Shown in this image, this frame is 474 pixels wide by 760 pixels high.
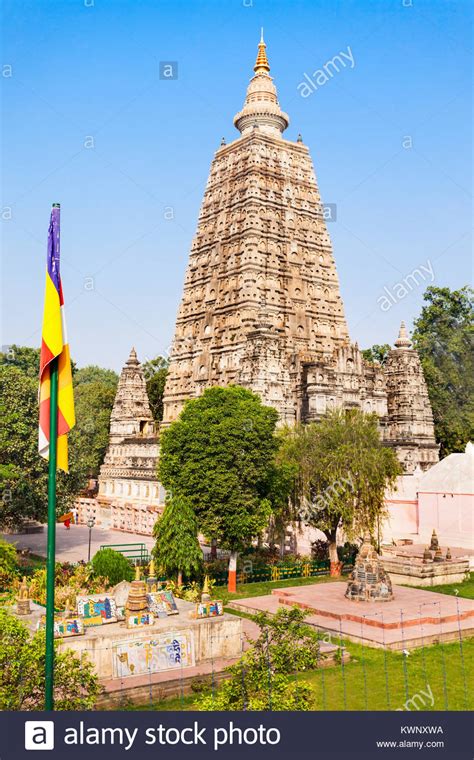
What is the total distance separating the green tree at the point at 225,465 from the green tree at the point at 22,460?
7.29 metres

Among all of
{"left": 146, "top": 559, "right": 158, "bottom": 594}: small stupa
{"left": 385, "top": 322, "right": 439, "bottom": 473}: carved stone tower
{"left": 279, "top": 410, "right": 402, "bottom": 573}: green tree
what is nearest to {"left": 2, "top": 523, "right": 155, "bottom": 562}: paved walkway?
{"left": 279, "top": 410, "right": 402, "bottom": 573}: green tree

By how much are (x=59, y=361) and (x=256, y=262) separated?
41526 mm

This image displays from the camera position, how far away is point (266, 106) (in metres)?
57.2

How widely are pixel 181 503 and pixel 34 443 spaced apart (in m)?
11.2

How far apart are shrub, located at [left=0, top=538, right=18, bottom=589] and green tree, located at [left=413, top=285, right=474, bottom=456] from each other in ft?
150

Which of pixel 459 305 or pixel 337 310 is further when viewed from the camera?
pixel 459 305

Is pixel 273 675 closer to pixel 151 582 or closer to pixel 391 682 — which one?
pixel 391 682

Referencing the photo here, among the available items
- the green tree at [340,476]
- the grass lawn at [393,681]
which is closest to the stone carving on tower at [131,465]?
the green tree at [340,476]

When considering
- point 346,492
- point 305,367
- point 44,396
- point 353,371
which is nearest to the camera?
point 44,396

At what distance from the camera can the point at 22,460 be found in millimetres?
34969

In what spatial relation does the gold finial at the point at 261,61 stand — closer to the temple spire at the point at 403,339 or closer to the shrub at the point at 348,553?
the temple spire at the point at 403,339

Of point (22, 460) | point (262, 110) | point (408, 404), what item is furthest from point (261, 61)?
point (22, 460)
